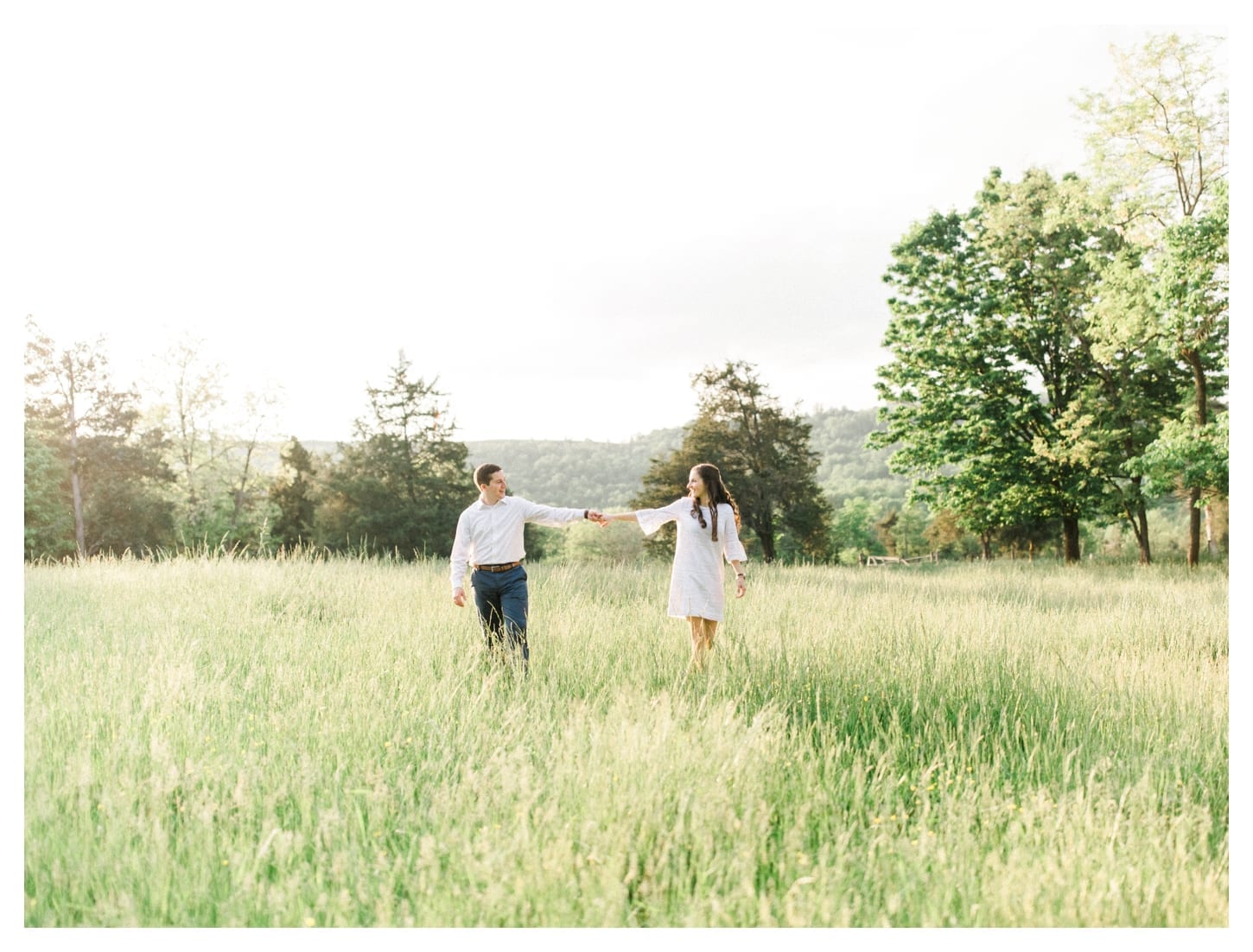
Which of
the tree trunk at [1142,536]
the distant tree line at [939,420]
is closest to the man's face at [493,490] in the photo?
the distant tree line at [939,420]

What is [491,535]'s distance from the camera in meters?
5.65

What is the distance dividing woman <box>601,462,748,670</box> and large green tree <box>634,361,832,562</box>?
54.0 feet

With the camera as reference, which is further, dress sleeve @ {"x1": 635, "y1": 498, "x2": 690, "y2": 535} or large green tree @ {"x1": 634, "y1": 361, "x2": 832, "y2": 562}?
large green tree @ {"x1": 634, "y1": 361, "x2": 832, "y2": 562}

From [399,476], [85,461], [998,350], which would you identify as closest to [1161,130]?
[998,350]

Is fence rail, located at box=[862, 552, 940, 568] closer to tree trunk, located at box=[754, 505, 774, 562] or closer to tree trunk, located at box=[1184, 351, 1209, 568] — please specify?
tree trunk, located at box=[754, 505, 774, 562]

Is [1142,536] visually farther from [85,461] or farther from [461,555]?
[85,461]

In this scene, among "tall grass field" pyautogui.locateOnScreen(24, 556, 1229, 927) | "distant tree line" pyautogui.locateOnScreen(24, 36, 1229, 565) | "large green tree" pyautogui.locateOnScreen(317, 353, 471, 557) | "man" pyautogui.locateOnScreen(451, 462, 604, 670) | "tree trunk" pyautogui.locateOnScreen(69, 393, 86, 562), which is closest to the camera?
A: "tall grass field" pyautogui.locateOnScreen(24, 556, 1229, 927)

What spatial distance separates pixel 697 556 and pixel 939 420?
48.0ft

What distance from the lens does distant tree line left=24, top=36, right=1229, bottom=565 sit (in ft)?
34.8

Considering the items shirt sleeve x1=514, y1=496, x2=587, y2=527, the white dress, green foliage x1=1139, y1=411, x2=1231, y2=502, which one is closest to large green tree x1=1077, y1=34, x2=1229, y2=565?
green foliage x1=1139, y1=411, x2=1231, y2=502

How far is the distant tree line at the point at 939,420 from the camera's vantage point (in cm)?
1062

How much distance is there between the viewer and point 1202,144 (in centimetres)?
1009
